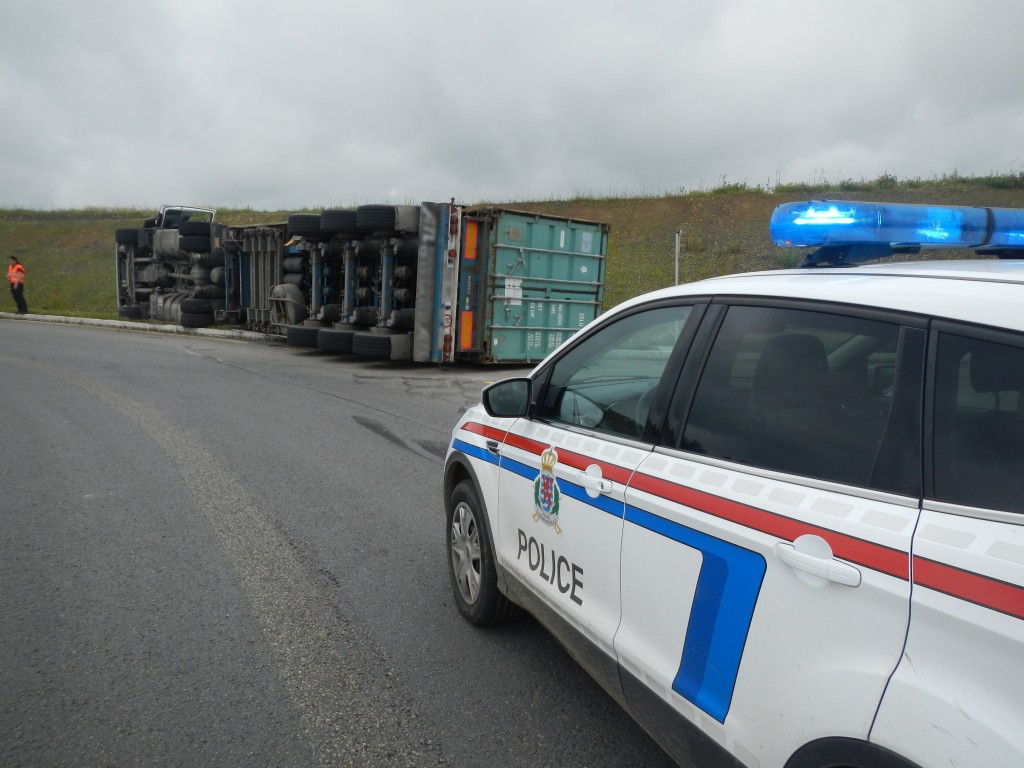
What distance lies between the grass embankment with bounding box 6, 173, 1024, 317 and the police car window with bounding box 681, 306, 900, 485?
23319 millimetres

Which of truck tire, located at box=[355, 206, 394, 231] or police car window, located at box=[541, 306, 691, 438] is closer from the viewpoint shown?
police car window, located at box=[541, 306, 691, 438]

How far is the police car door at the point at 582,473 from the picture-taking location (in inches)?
96.3

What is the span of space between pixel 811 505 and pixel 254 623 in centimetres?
279

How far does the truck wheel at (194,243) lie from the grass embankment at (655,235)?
6.43 metres

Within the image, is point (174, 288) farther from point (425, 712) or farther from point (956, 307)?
point (956, 307)

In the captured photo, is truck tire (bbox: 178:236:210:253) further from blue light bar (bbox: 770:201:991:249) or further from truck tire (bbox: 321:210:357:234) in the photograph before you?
blue light bar (bbox: 770:201:991:249)

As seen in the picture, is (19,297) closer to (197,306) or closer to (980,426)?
(197,306)

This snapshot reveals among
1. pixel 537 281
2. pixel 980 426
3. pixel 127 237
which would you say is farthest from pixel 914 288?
pixel 127 237

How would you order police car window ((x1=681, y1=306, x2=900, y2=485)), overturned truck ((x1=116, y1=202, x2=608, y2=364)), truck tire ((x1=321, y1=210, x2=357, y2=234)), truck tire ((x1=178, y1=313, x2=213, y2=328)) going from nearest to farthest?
police car window ((x1=681, y1=306, x2=900, y2=485)) < overturned truck ((x1=116, y1=202, x2=608, y2=364)) < truck tire ((x1=321, y1=210, x2=357, y2=234)) < truck tire ((x1=178, y1=313, x2=213, y2=328))

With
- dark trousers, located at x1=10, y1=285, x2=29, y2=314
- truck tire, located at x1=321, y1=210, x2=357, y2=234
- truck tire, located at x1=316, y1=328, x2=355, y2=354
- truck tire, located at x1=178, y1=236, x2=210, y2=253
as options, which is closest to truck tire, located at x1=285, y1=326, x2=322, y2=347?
truck tire, located at x1=316, y1=328, x2=355, y2=354

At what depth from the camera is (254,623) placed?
11.7ft

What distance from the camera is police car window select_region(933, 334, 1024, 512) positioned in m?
1.48

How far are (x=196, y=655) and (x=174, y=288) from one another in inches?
791

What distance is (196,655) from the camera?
328cm
